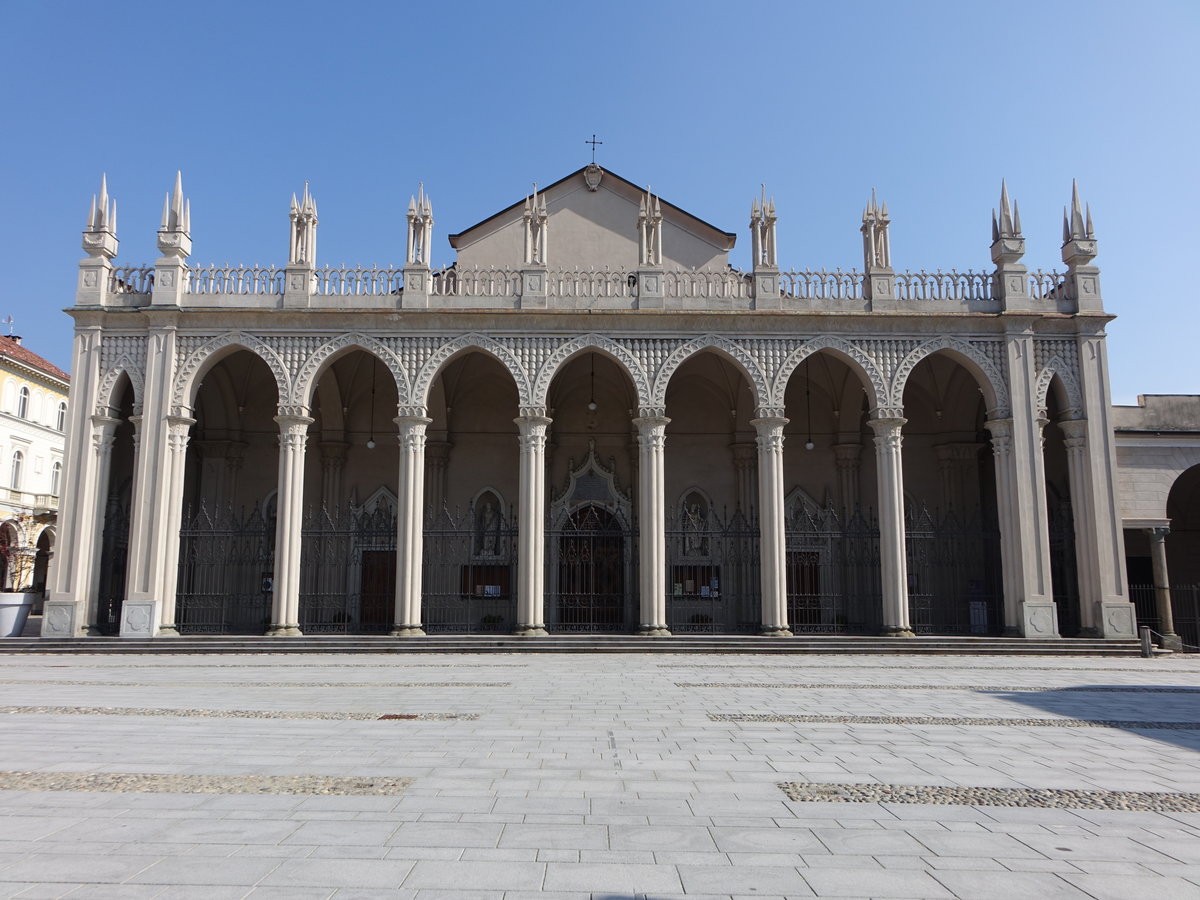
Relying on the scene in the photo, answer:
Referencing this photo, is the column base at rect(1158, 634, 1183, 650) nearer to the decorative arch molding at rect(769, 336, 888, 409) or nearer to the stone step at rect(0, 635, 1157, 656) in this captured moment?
the stone step at rect(0, 635, 1157, 656)

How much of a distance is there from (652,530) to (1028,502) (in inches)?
328

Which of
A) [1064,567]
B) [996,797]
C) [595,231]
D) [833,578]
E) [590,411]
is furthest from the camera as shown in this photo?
[595,231]

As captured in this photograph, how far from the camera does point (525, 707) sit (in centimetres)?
991

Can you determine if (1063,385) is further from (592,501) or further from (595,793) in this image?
(595,793)

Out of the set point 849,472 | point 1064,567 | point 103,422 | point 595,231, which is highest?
point 595,231

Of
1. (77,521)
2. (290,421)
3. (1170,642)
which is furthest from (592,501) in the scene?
(1170,642)

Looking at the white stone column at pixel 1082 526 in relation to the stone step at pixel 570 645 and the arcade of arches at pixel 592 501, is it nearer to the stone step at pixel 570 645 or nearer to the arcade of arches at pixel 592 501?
the stone step at pixel 570 645

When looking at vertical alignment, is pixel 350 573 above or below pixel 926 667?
above

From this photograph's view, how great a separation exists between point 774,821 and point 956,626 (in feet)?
64.0

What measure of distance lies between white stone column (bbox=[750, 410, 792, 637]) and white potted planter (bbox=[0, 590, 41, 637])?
54.1 ft

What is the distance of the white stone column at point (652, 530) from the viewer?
1952 centimetres

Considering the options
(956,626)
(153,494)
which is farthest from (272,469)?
(956,626)

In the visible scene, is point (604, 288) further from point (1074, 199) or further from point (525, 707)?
point (525, 707)

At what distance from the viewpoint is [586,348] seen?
2025cm
